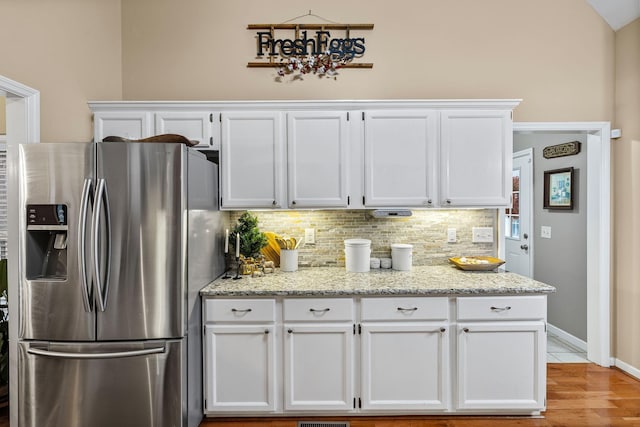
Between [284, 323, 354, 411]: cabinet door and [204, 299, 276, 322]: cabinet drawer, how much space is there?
0.77 ft

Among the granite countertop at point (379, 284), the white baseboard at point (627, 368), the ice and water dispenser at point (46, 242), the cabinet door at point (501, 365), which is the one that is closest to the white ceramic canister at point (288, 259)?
the granite countertop at point (379, 284)

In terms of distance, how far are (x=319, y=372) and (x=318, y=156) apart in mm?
1553

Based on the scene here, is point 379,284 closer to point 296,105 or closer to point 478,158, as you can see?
point 478,158

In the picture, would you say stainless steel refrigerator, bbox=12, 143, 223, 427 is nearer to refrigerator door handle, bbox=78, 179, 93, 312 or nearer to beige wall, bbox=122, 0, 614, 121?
refrigerator door handle, bbox=78, 179, 93, 312

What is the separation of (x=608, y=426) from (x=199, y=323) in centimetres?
280

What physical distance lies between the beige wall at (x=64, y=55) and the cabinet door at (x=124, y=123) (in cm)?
16

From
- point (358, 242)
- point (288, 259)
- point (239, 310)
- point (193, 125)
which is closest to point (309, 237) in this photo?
point (288, 259)

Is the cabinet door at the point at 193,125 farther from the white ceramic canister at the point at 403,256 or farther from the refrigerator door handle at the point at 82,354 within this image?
the white ceramic canister at the point at 403,256

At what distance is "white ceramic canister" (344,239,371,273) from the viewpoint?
292cm

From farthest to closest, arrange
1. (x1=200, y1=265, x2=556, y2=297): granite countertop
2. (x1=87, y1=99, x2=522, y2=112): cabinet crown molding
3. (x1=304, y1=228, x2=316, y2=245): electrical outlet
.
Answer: (x1=304, y1=228, x2=316, y2=245): electrical outlet → (x1=87, y1=99, x2=522, y2=112): cabinet crown molding → (x1=200, y1=265, x2=556, y2=297): granite countertop

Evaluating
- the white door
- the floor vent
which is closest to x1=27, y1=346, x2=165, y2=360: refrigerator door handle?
the floor vent

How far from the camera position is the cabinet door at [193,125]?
2.84 meters

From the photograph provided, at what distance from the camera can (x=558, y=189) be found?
398 cm

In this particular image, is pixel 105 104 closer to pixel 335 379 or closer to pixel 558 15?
pixel 335 379
